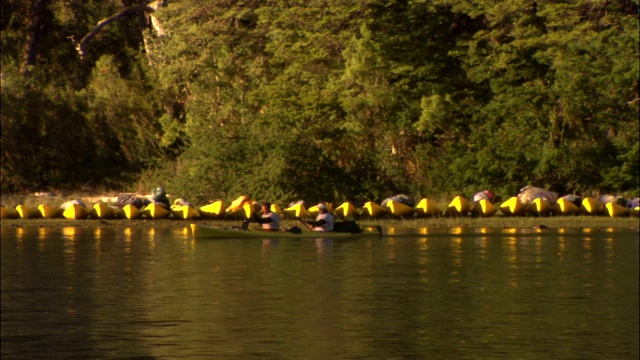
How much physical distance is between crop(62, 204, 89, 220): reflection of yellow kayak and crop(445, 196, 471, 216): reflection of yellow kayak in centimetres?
996

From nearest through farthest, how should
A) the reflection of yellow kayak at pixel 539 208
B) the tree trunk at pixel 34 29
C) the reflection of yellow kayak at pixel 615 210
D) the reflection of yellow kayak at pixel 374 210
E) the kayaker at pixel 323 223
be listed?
1. the kayaker at pixel 323 223
2. the reflection of yellow kayak at pixel 615 210
3. the reflection of yellow kayak at pixel 539 208
4. the reflection of yellow kayak at pixel 374 210
5. the tree trunk at pixel 34 29

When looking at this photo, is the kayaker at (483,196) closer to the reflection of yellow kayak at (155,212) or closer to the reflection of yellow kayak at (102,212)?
the reflection of yellow kayak at (155,212)

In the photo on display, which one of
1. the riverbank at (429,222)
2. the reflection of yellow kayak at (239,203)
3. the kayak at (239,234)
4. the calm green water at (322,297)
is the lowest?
the calm green water at (322,297)

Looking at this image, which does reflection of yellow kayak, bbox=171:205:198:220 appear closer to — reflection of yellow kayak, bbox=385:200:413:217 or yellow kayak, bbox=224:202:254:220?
yellow kayak, bbox=224:202:254:220

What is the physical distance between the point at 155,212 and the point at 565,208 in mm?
11258

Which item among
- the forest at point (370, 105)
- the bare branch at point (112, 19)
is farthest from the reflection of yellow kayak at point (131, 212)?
the bare branch at point (112, 19)

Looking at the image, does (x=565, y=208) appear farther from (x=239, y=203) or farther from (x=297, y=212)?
(x=239, y=203)

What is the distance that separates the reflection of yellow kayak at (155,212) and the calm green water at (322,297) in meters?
4.14

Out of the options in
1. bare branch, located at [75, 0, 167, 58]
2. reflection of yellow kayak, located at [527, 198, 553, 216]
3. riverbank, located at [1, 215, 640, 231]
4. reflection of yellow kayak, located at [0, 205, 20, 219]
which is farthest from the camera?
bare branch, located at [75, 0, 167, 58]

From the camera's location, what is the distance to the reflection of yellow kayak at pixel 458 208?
37031mm

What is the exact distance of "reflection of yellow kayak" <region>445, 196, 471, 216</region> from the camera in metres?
37.0

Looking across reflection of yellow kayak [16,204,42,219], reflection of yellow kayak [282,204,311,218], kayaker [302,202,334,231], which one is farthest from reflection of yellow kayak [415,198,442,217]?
reflection of yellow kayak [16,204,42,219]

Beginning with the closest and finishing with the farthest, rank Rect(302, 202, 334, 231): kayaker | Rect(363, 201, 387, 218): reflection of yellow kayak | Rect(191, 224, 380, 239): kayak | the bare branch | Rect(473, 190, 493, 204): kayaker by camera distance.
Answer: Rect(191, 224, 380, 239): kayak → Rect(302, 202, 334, 231): kayaker → Rect(363, 201, 387, 218): reflection of yellow kayak → Rect(473, 190, 493, 204): kayaker → the bare branch

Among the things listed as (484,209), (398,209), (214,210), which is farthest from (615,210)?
(214,210)
